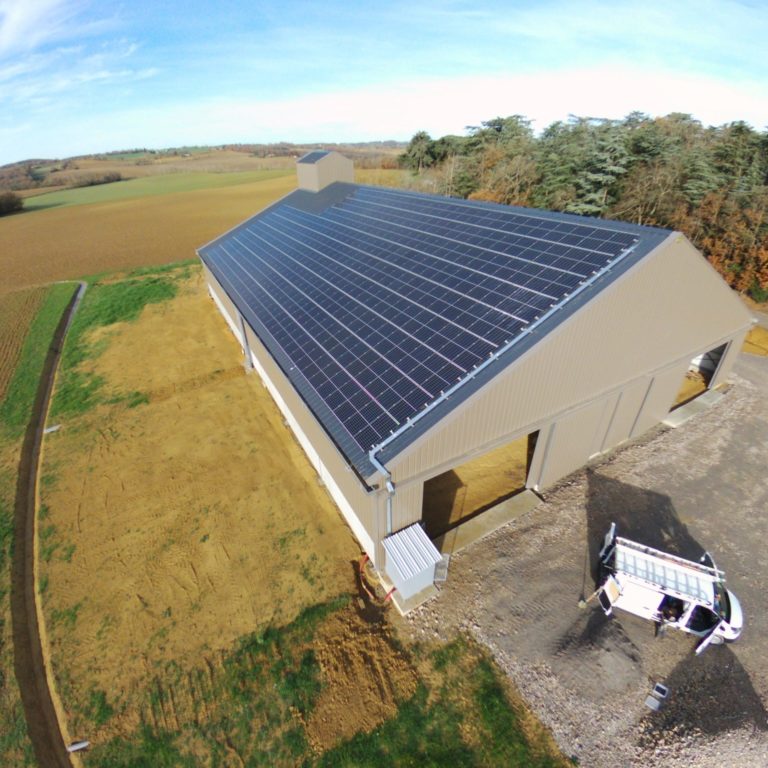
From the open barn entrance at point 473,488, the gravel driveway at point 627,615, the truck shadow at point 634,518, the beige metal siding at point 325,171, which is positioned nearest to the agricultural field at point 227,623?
the gravel driveway at point 627,615

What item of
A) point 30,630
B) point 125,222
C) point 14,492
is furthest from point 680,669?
point 125,222

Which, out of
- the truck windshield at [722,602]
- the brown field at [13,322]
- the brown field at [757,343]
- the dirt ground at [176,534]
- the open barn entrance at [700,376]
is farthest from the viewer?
the brown field at [13,322]

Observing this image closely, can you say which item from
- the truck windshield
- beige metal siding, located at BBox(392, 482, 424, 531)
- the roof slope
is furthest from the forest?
beige metal siding, located at BBox(392, 482, 424, 531)

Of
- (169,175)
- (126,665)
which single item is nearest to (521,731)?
(126,665)

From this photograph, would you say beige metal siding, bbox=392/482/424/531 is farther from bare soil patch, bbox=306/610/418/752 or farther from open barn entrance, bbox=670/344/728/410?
open barn entrance, bbox=670/344/728/410

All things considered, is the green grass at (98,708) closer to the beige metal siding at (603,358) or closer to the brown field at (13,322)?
the beige metal siding at (603,358)

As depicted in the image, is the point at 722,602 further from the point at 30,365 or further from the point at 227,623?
the point at 30,365

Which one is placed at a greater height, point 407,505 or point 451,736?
point 407,505
